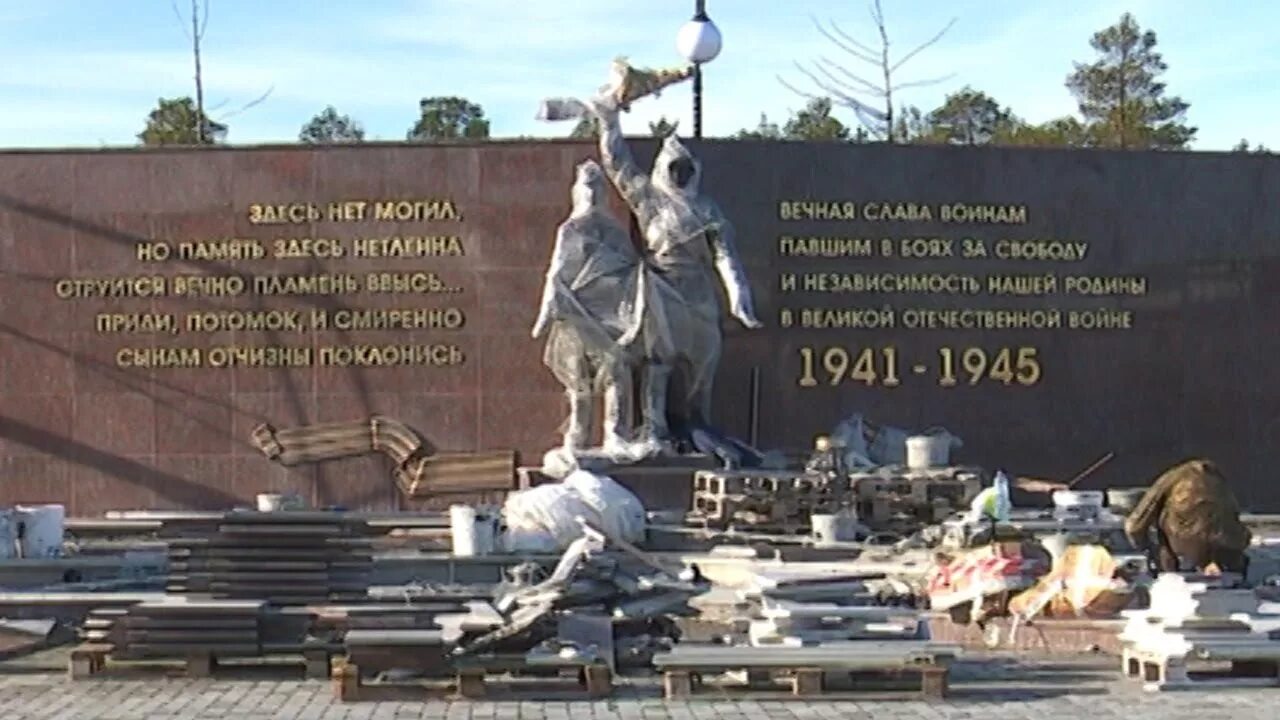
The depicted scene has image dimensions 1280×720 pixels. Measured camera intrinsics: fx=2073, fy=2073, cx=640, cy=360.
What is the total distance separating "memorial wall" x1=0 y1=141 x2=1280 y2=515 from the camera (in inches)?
764

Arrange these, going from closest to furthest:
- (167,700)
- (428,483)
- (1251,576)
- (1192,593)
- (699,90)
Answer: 1. (167,700)
2. (1192,593)
3. (1251,576)
4. (428,483)
5. (699,90)

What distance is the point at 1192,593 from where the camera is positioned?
1020cm

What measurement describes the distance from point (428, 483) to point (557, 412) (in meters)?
1.37

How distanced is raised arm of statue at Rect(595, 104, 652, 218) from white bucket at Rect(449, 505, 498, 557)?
14.2 ft

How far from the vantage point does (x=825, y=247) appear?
19734 millimetres

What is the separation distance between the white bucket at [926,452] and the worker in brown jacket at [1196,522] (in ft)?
21.2

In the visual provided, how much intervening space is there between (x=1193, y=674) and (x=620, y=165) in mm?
9619

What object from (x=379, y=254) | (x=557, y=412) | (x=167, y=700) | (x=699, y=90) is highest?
(x=699, y=90)

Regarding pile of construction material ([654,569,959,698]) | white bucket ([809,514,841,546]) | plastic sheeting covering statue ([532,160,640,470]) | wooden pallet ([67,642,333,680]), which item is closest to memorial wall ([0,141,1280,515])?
plastic sheeting covering statue ([532,160,640,470])

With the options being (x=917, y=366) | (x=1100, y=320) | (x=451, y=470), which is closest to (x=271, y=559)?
(x=451, y=470)

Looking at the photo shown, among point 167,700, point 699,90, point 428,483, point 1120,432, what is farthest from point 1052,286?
point 167,700

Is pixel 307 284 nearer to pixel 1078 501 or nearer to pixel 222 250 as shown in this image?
pixel 222 250

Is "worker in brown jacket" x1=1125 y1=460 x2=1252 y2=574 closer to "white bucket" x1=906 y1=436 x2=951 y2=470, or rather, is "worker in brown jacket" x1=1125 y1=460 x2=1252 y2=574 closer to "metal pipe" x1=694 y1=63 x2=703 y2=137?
"white bucket" x1=906 y1=436 x2=951 y2=470

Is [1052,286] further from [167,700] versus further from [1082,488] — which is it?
[167,700]
